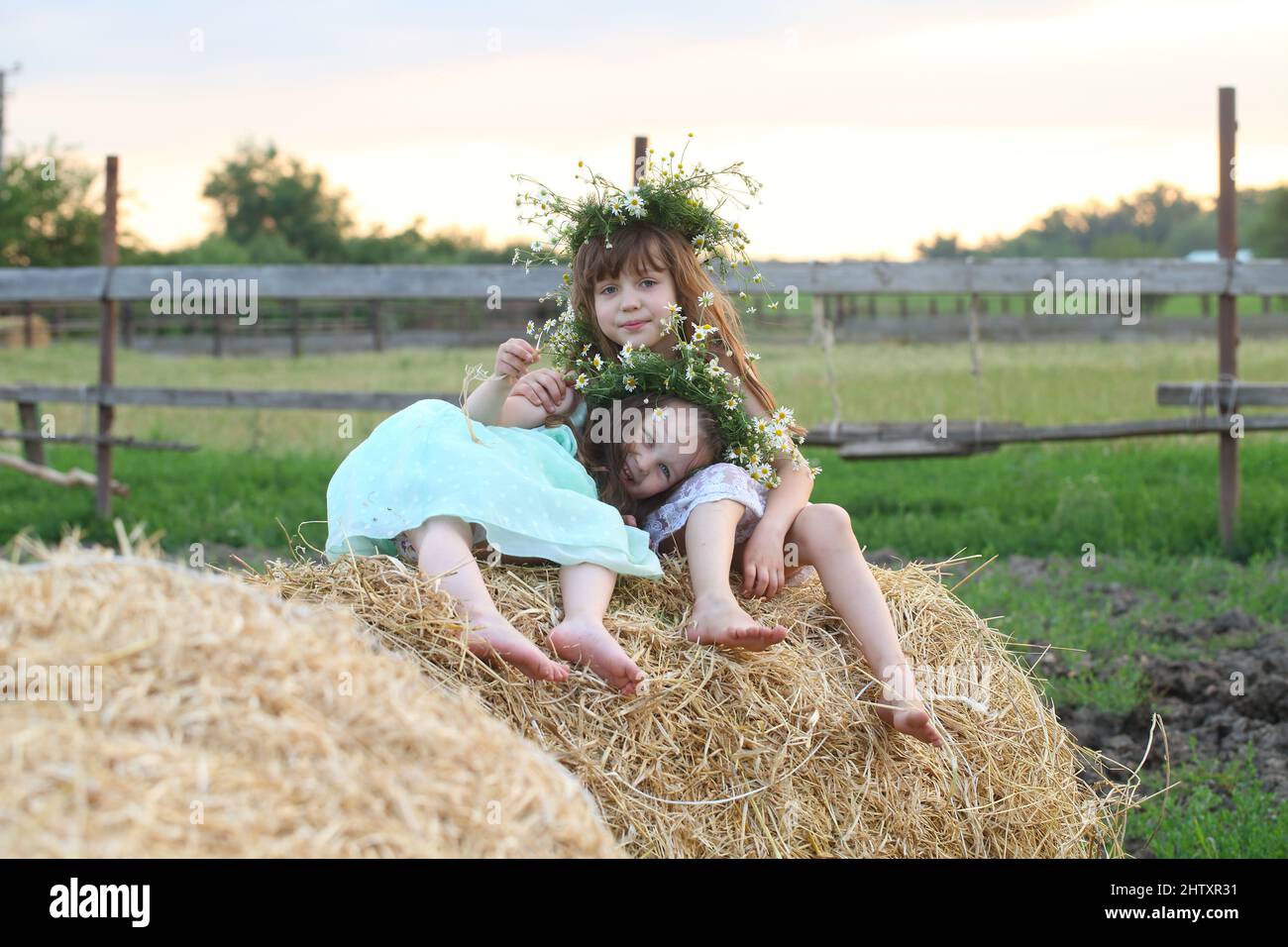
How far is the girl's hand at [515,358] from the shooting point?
11.5 ft

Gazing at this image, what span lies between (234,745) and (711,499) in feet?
5.96

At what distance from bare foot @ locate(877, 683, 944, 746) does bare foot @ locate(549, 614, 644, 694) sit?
25.3 inches

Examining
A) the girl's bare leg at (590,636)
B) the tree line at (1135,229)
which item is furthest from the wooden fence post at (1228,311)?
the tree line at (1135,229)

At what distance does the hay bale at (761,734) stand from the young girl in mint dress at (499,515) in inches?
2.8

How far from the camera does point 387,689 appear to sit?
6.37 feet

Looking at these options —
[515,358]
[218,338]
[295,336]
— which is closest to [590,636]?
[515,358]

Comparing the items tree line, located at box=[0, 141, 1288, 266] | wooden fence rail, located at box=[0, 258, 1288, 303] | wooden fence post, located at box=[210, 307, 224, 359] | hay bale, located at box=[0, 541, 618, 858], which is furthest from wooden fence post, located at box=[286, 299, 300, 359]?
hay bale, located at box=[0, 541, 618, 858]

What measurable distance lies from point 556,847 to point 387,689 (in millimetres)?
346

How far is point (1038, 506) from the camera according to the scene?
832cm

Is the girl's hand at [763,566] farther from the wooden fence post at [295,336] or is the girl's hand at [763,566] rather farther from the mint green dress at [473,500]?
the wooden fence post at [295,336]

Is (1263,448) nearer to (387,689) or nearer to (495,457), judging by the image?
(495,457)

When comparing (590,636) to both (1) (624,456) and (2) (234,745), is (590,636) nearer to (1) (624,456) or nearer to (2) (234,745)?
(1) (624,456)
